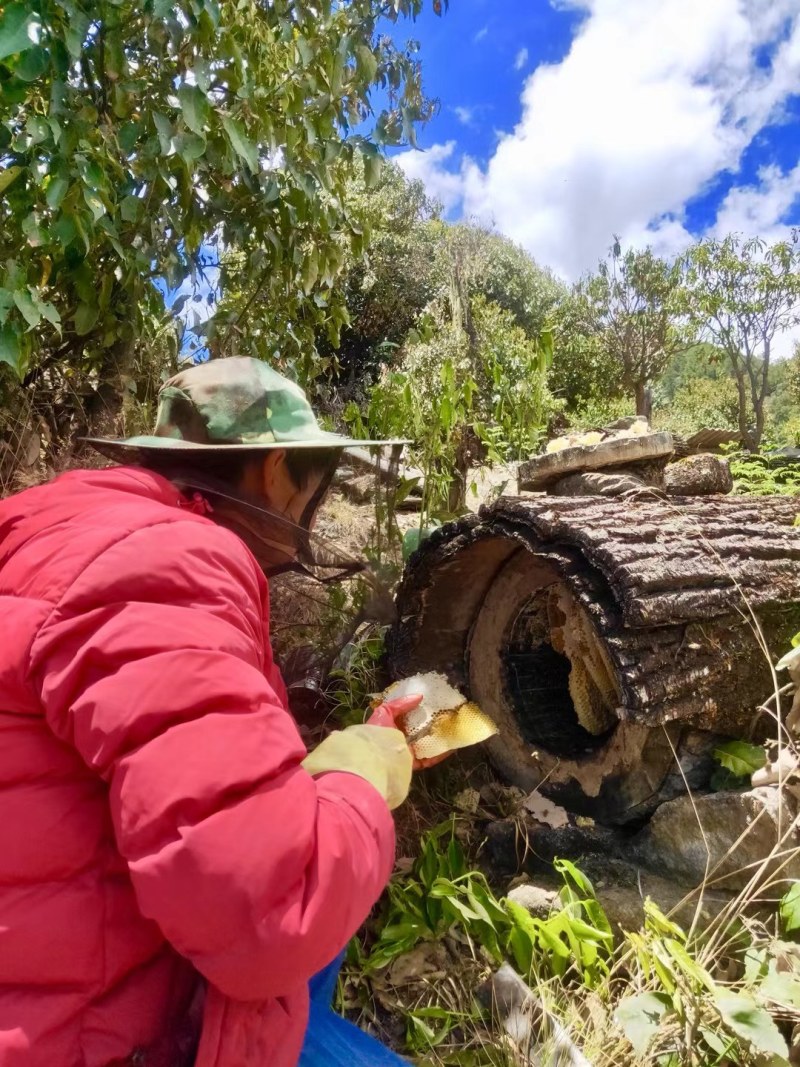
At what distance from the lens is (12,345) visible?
219 cm

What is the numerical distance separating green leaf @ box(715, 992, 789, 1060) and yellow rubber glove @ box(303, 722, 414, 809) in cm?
103

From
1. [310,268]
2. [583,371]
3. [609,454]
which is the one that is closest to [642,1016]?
[310,268]

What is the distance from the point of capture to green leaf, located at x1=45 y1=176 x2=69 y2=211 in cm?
226

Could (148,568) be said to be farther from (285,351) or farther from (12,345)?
(285,351)

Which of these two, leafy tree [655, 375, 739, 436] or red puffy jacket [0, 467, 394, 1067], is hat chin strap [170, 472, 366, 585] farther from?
leafy tree [655, 375, 739, 436]

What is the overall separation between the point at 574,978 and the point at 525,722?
124 centimetres

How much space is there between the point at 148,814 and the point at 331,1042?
3.15 feet

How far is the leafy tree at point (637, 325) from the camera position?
758 inches

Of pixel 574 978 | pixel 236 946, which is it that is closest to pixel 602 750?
pixel 574 978

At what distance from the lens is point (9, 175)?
7.62 feet

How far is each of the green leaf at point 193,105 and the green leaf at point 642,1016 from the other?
10.1 feet

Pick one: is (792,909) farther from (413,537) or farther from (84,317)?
(84,317)

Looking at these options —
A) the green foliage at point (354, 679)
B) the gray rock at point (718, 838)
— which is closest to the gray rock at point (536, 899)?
the gray rock at point (718, 838)

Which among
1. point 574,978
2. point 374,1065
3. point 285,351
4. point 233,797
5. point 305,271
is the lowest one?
point 574,978
